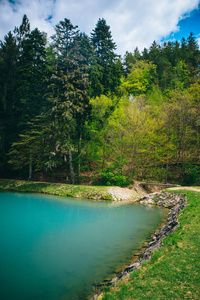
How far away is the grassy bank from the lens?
8.86ft

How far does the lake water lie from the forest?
873 cm

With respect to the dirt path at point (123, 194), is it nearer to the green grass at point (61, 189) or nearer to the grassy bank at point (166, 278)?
the green grass at point (61, 189)

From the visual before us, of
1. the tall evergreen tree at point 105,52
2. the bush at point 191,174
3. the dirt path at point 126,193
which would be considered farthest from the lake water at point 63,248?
the tall evergreen tree at point 105,52

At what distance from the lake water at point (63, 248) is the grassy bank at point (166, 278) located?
1036mm

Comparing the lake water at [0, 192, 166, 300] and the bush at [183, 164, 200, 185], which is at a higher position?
the bush at [183, 164, 200, 185]

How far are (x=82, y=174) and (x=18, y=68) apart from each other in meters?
18.3

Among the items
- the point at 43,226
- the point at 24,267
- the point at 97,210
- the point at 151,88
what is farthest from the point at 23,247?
the point at 151,88

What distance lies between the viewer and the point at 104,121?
20.9 m

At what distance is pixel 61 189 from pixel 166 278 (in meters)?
14.8

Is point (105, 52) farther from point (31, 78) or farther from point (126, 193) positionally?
point (126, 193)

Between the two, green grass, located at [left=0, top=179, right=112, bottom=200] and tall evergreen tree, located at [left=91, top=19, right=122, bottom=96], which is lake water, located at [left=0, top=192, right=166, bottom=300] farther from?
tall evergreen tree, located at [left=91, top=19, right=122, bottom=96]

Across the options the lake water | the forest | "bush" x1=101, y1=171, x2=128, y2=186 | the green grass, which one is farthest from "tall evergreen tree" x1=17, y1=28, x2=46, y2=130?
the lake water

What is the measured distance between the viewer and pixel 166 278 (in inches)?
Answer: 121

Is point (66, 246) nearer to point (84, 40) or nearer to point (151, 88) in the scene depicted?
point (84, 40)
